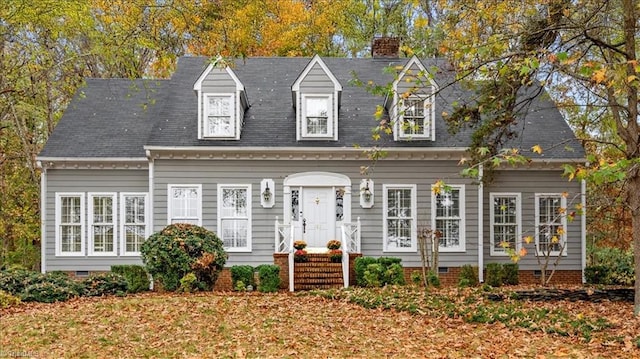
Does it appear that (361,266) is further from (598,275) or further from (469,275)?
(598,275)

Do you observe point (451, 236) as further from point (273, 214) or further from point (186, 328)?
point (186, 328)

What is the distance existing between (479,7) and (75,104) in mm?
14731

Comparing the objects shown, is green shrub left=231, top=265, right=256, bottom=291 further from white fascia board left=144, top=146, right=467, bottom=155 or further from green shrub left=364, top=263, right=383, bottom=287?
white fascia board left=144, top=146, right=467, bottom=155

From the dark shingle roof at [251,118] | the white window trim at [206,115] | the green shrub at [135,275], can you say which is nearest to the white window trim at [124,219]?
the dark shingle roof at [251,118]

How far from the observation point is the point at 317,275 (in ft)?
55.3

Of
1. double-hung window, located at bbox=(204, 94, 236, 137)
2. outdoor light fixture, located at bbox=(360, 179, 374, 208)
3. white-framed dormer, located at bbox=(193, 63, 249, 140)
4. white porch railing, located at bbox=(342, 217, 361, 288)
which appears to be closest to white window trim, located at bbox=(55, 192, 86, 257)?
white-framed dormer, located at bbox=(193, 63, 249, 140)

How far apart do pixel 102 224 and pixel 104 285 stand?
4.84 metres

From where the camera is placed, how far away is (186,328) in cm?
984

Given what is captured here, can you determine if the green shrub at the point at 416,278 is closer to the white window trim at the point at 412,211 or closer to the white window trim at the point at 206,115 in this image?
the white window trim at the point at 412,211

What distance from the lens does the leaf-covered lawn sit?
843 centimetres

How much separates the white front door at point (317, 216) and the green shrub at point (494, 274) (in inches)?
183

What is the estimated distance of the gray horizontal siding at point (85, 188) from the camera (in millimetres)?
18719

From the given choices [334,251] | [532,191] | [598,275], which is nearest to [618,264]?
[598,275]

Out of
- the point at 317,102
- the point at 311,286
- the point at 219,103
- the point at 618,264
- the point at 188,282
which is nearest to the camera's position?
the point at 188,282
